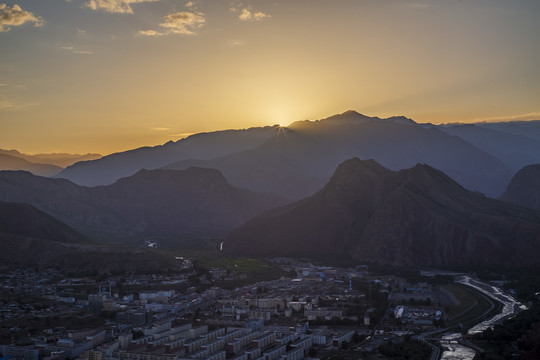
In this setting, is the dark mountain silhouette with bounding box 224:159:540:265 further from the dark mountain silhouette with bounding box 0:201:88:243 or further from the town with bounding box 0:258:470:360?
the dark mountain silhouette with bounding box 0:201:88:243

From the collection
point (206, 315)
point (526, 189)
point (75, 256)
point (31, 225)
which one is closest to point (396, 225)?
point (75, 256)

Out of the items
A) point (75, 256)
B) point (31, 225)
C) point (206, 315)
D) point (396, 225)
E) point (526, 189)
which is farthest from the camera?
point (526, 189)

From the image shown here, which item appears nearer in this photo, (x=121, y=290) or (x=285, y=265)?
(x=121, y=290)

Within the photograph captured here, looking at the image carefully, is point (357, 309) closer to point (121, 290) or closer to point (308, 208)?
point (121, 290)

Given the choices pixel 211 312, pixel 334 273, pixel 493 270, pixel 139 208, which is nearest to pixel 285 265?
pixel 334 273

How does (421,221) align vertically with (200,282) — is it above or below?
above

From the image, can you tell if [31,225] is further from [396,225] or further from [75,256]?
[396,225]
